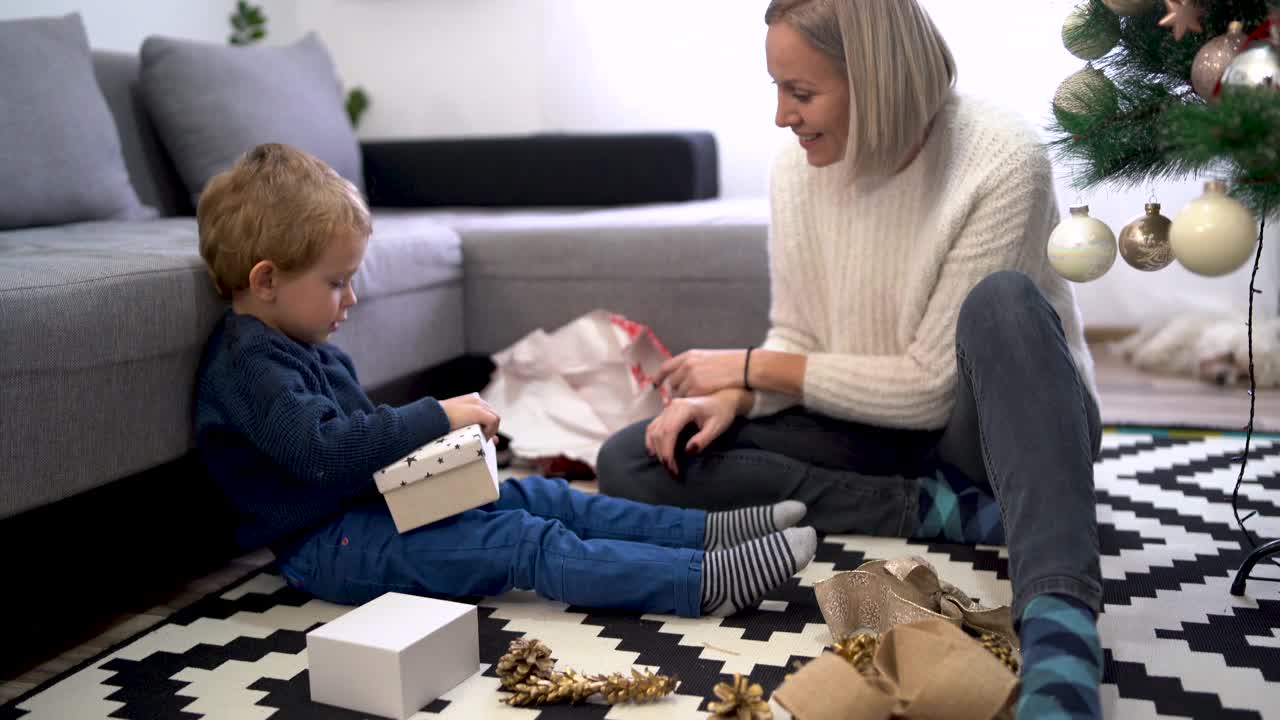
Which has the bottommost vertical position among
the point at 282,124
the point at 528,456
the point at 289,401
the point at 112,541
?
the point at 528,456

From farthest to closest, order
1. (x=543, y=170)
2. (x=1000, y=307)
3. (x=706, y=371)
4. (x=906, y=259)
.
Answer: (x=543, y=170) → (x=706, y=371) → (x=906, y=259) → (x=1000, y=307)

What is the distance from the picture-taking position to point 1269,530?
1552 millimetres

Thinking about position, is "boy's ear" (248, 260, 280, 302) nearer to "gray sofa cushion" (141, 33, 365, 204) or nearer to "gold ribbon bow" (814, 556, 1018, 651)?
"gold ribbon bow" (814, 556, 1018, 651)

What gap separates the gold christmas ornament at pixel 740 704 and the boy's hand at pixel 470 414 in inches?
20.6

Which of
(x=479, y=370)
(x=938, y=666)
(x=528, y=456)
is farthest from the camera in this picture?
(x=479, y=370)

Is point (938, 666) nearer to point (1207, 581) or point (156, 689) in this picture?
point (1207, 581)

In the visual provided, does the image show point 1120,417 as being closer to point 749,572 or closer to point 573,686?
point 749,572

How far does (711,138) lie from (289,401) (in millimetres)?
1826

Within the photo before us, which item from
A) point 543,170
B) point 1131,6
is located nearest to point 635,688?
point 1131,6

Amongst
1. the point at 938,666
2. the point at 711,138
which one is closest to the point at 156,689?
the point at 938,666

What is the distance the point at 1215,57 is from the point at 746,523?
772 millimetres

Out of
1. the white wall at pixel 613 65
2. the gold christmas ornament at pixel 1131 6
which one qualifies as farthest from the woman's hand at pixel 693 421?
the white wall at pixel 613 65

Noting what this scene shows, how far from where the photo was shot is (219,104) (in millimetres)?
2404

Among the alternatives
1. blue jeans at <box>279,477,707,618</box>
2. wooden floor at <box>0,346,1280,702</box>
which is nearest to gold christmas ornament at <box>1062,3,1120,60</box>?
blue jeans at <box>279,477,707,618</box>
